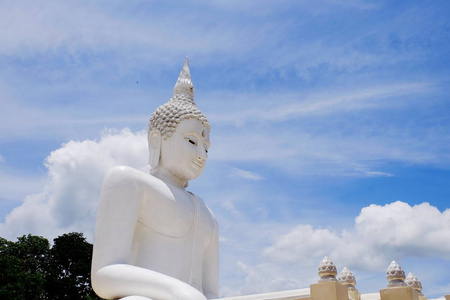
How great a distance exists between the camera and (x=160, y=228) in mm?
7938

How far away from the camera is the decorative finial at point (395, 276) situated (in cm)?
759

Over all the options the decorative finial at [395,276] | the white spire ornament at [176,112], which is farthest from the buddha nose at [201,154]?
the decorative finial at [395,276]

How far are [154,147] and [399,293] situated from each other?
13.7 ft

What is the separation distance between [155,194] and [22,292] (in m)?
20.3

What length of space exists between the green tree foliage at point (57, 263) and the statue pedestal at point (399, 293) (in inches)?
877

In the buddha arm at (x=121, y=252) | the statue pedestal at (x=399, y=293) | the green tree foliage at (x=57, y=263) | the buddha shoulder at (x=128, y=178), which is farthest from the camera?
the green tree foliage at (x=57, y=263)

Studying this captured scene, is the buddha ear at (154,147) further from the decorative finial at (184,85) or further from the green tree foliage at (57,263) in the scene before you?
the green tree foliage at (57,263)

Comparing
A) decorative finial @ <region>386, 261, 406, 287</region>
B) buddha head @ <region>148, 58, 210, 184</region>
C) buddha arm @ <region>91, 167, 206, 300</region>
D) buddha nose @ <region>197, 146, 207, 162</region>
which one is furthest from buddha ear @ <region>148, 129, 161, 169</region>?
decorative finial @ <region>386, 261, 406, 287</region>

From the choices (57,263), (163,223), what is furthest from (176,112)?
(57,263)

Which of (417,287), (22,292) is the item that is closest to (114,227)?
(417,287)

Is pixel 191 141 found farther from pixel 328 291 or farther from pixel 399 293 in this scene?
pixel 399 293

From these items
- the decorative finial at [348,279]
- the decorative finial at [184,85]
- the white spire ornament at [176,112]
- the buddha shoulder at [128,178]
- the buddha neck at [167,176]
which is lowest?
the decorative finial at [348,279]

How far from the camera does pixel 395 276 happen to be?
7.61 m

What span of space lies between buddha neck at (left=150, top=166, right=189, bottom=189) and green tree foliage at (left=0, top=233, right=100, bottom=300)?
20458mm
